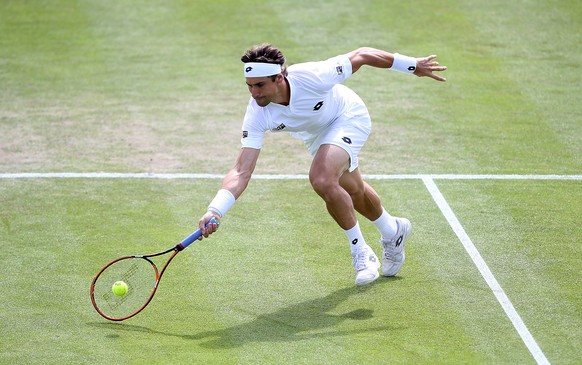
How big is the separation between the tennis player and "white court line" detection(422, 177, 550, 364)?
29.7 inches

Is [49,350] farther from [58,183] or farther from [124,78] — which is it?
[124,78]

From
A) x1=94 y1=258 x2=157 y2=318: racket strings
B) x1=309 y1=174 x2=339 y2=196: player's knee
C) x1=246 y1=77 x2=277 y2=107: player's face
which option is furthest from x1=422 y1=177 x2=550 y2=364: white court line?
x1=94 y1=258 x2=157 y2=318: racket strings

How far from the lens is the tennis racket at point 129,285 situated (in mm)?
8719

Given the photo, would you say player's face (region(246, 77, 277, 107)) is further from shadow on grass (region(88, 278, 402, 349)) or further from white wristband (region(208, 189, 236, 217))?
shadow on grass (region(88, 278, 402, 349))

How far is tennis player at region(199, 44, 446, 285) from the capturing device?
9125 mm

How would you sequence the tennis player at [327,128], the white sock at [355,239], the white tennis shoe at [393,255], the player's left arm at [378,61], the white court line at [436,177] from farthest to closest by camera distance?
the white court line at [436,177] → the white tennis shoe at [393,255] → the player's left arm at [378,61] → the white sock at [355,239] → the tennis player at [327,128]

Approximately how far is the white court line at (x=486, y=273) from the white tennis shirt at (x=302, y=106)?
6.49 ft

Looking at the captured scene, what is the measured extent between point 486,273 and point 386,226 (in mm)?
1017

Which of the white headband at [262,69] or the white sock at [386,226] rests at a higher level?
the white headband at [262,69]

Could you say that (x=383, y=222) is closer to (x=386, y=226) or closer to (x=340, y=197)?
(x=386, y=226)

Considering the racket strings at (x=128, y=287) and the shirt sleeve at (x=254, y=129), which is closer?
the racket strings at (x=128, y=287)

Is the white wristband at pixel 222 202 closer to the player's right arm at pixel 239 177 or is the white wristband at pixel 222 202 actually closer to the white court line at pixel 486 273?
the player's right arm at pixel 239 177

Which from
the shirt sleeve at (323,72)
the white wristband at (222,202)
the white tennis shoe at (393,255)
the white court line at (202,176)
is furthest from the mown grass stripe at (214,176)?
the white wristband at (222,202)

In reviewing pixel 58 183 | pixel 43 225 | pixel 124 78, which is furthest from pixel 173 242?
pixel 124 78
